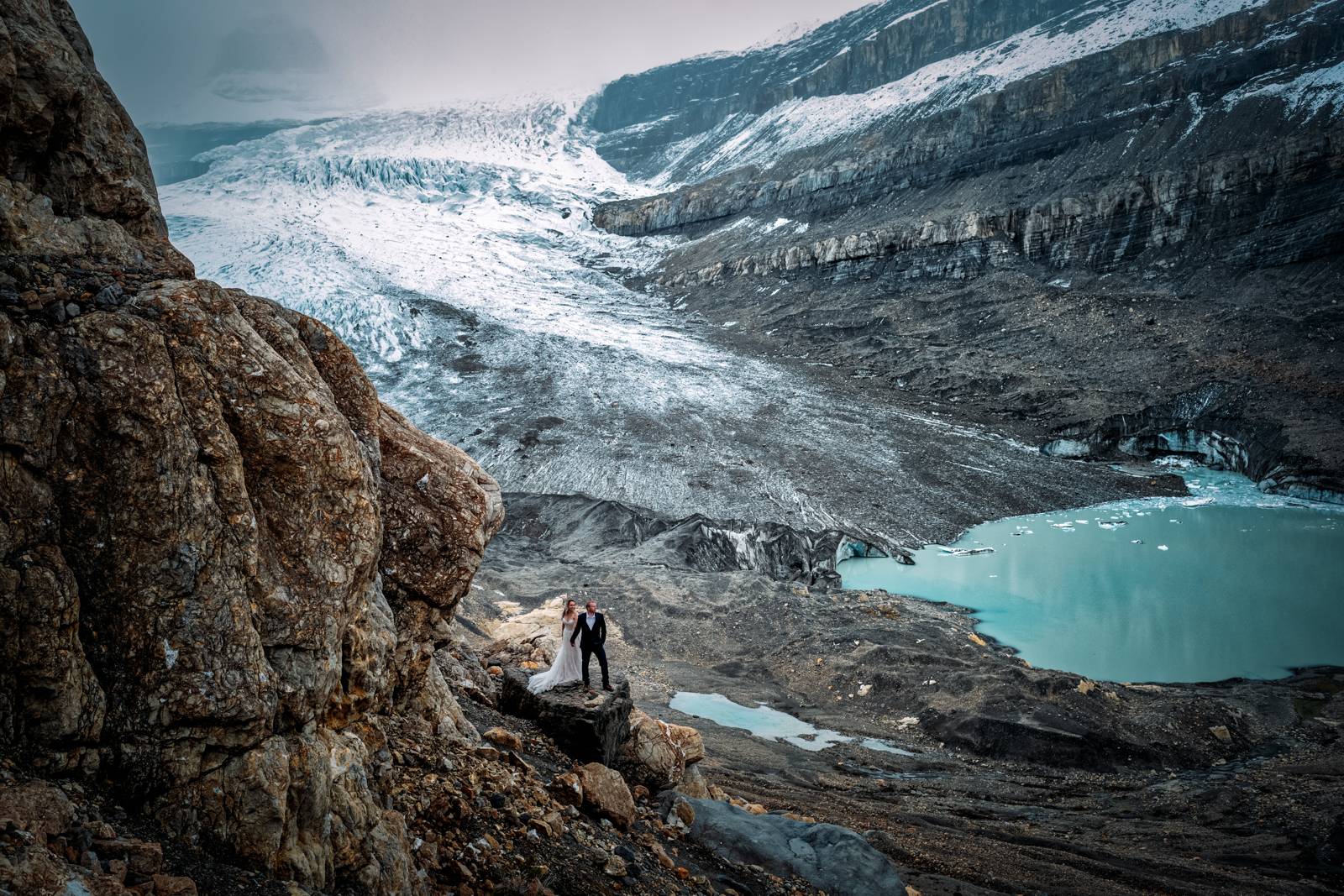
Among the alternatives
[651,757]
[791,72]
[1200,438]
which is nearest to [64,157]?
[651,757]

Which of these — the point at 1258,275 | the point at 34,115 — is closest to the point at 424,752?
the point at 34,115

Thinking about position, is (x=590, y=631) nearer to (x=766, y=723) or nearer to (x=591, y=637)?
(x=591, y=637)

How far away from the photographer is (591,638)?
26.6ft

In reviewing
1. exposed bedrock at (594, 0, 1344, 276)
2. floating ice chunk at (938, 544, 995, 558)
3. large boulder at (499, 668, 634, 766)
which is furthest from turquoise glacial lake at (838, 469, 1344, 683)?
exposed bedrock at (594, 0, 1344, 276)

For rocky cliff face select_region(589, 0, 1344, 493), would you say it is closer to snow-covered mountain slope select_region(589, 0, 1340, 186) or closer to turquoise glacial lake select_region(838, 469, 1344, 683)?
snow-covered mountain slope select_region(589, 0, 1340, 186)


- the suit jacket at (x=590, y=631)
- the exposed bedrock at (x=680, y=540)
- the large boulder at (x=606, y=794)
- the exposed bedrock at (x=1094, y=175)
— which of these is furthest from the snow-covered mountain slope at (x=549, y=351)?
the large boulder at (x=606, y=794)

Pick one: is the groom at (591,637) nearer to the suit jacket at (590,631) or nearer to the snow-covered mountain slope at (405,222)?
the suit jacket at (590,631)

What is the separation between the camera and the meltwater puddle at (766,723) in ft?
44.6

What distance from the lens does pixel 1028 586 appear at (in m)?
25.2

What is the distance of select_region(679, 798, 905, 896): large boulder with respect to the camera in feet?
23.6

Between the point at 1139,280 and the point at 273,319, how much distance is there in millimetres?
53222

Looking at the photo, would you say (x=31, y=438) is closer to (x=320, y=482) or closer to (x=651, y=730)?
(x=320, y=482)

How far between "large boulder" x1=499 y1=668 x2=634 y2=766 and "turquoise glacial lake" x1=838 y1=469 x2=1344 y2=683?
14827mm

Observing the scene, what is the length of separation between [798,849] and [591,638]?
286cm
